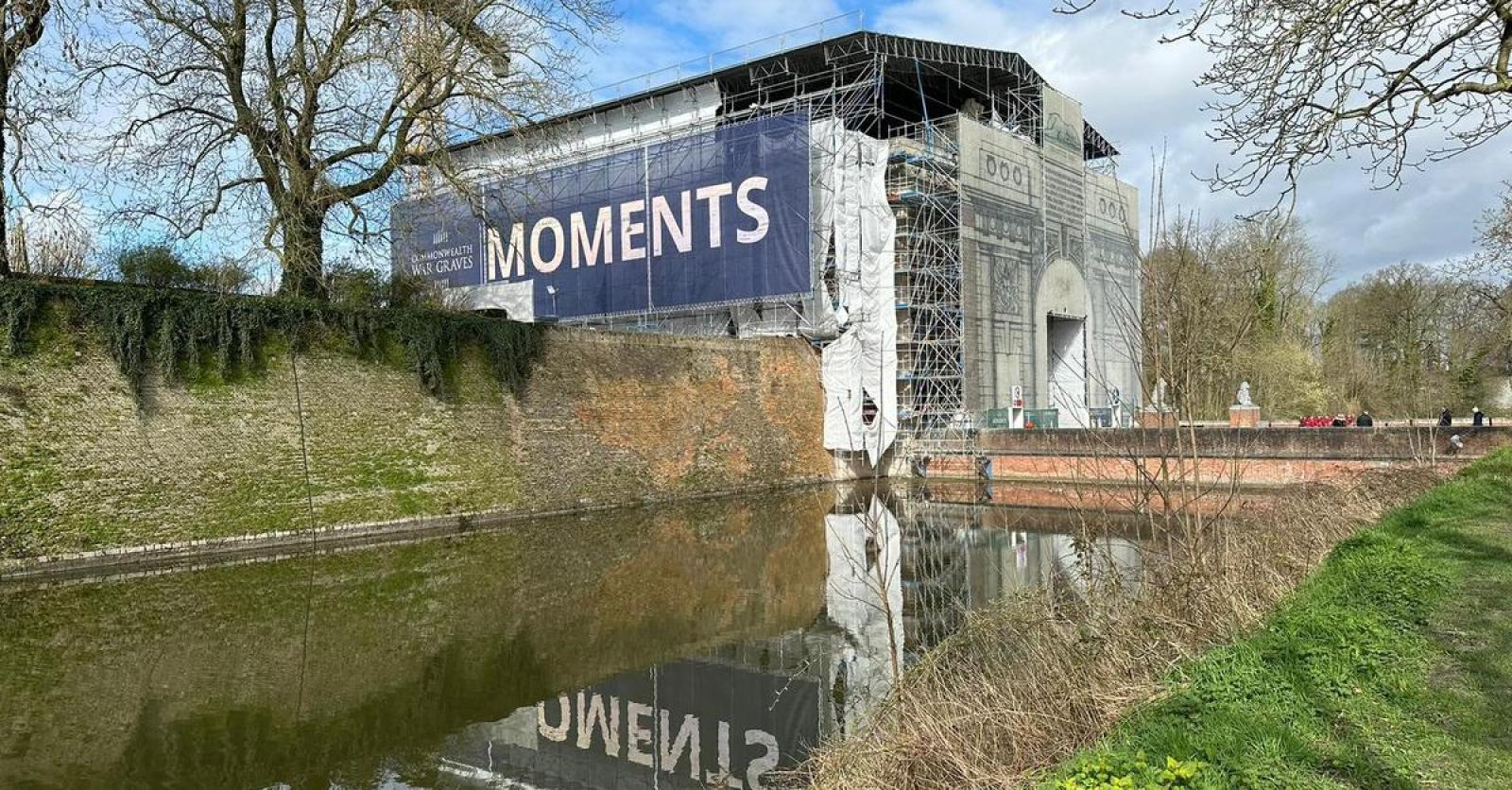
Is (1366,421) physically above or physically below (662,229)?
below

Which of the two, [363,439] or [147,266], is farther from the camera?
[363,439]

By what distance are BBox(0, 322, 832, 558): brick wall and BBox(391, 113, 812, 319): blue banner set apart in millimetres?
3256

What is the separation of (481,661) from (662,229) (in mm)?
22886

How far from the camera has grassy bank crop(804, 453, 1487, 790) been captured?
11.9ft

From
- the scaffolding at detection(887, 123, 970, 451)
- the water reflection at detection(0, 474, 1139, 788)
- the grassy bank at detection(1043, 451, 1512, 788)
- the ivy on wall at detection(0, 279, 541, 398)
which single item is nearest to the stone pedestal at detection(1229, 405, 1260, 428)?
the scaffolding at detection(887, 123, 970, 451)

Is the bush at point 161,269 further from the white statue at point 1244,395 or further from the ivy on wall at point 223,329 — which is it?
the white statue at point 1244,395

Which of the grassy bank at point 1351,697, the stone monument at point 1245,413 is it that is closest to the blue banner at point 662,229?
the stone monument at point 1245,413

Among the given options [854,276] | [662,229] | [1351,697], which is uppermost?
[662,229]

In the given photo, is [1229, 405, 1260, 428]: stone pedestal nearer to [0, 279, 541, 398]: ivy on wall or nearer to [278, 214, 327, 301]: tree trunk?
[0, 279, 541, 398]: ivy on wall

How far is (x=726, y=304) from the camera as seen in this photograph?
95.0ft

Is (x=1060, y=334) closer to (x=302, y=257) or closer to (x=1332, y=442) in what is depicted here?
(x=1332, y=442)

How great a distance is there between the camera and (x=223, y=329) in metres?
15.5

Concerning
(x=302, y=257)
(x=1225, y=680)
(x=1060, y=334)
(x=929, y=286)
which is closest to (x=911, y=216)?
(x=929, y=286)

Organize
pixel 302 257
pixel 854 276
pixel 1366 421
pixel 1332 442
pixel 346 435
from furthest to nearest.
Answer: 1. pixel 854 276
2. pixel 1366 421
3. pixel 1332 442
4. pixel 302 257
5. pixel 346 435
